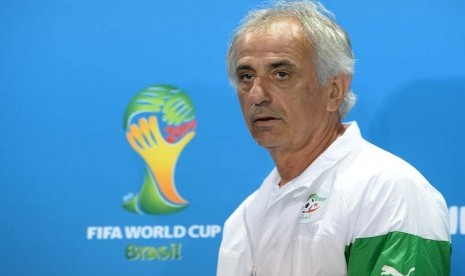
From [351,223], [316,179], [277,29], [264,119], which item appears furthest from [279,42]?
[351,223]

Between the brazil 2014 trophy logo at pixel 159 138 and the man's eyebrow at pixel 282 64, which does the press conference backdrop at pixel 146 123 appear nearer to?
the brazil 2014 trophy logo at pixel 159 138

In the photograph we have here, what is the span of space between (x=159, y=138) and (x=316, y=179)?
484mm

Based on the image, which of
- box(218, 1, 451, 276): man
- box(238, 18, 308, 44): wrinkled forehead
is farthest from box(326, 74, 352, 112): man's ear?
box(238, 18, 308, 44): wrinkled forehead

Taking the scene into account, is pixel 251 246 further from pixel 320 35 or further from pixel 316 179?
pixel 320 35

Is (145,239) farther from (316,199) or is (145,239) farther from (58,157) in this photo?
(316,199)

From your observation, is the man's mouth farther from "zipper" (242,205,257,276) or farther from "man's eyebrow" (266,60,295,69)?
"zipper" (242,205,257,276)

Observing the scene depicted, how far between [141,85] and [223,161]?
10.4 inches

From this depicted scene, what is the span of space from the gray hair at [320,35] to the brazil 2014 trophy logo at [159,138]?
279mm

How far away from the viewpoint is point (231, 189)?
6.36 ft

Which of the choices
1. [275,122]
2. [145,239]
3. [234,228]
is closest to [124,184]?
[145,239]

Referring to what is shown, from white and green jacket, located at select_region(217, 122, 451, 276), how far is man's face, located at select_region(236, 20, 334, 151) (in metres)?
0.08

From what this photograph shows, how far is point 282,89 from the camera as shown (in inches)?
63.2

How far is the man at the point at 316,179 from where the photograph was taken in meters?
1.43

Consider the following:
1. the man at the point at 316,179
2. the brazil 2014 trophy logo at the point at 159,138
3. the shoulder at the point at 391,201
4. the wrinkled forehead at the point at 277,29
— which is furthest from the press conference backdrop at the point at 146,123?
the shoulder at the point at 391,201
